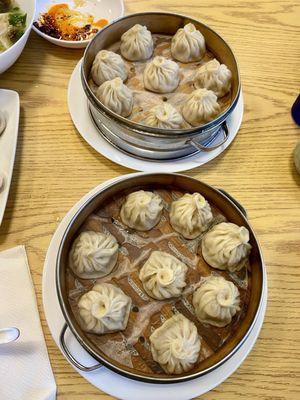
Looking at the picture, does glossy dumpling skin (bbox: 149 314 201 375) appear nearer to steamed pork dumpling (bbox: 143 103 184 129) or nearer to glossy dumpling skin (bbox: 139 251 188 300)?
glossy dumpling skin (bbox: 139 251 188 300)

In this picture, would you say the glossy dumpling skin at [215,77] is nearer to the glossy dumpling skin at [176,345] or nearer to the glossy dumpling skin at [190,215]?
the glossy dumpling skin at [190,215]

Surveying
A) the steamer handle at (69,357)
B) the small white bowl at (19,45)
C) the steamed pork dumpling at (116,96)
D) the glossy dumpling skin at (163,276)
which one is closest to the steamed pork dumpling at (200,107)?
the steamed pork dumpling at (116,96)

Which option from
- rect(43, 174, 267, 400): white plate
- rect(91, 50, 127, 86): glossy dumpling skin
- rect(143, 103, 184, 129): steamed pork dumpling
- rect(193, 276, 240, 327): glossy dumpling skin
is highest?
rect(91, 50, 127, 86): glossy dumpling skin

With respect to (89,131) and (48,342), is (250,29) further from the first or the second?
(48,342)

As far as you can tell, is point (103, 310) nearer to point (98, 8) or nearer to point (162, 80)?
point (162, 80)

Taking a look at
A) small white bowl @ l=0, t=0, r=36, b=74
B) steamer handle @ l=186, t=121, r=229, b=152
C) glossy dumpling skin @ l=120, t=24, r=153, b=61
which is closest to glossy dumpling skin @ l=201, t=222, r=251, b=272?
steamer handle @ l=186, t=121, r=229, b=152

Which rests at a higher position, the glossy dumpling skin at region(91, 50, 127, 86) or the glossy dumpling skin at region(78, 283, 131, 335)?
the glossy dumpling skin at region(91, 50, 127, 86)
